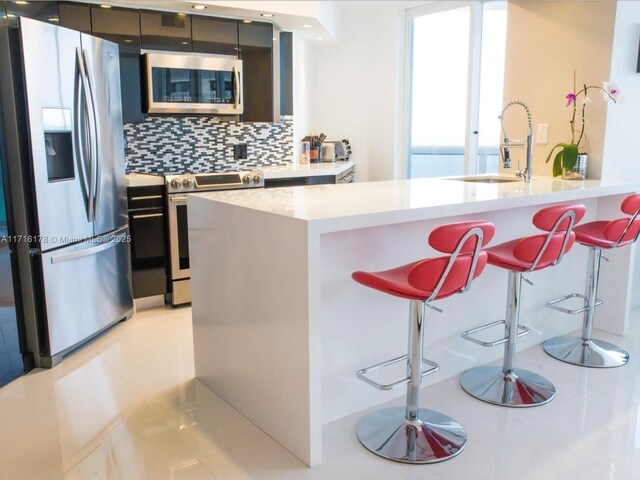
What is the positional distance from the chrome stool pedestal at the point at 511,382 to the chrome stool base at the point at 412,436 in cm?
37

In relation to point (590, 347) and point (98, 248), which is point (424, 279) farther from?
point (98, 248)

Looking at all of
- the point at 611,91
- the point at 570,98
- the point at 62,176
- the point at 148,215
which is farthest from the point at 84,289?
the point at 611,91

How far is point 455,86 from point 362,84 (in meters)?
1.07

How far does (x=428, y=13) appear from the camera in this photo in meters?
5.44

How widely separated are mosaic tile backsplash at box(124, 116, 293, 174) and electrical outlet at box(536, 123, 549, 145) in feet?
8.10

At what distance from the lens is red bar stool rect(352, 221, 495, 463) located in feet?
6.91

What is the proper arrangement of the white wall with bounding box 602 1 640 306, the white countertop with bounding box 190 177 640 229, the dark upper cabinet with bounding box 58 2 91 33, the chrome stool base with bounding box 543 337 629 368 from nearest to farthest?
1. the white countertop with bounding box 190 177 640 229
2. the chrome stool base with bounding box 543 337 629 368
3. the white wall with bounding box 602 1 640 306
4. the dark upper cabinet with bounding box 58 2 91 33

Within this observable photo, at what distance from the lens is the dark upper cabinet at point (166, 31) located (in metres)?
4.22

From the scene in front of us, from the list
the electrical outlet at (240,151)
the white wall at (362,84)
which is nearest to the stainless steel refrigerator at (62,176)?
the electrical outlet at (240,151)

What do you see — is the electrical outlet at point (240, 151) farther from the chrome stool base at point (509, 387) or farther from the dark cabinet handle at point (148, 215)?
the chrome stool base at point (509, 387)

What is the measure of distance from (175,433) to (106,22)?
3.07 m

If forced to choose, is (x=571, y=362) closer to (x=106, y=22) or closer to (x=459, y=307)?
(x=459, y=307)

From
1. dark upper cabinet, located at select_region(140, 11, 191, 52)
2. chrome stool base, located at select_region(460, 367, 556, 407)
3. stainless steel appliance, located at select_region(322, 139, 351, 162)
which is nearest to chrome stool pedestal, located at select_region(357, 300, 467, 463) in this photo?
chrome stool base, located at select_region(460, 367, 556, 407)

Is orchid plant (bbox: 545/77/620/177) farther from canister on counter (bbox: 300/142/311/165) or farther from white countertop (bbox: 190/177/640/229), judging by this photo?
canister on counter (bbox: 300/142/311/165)
